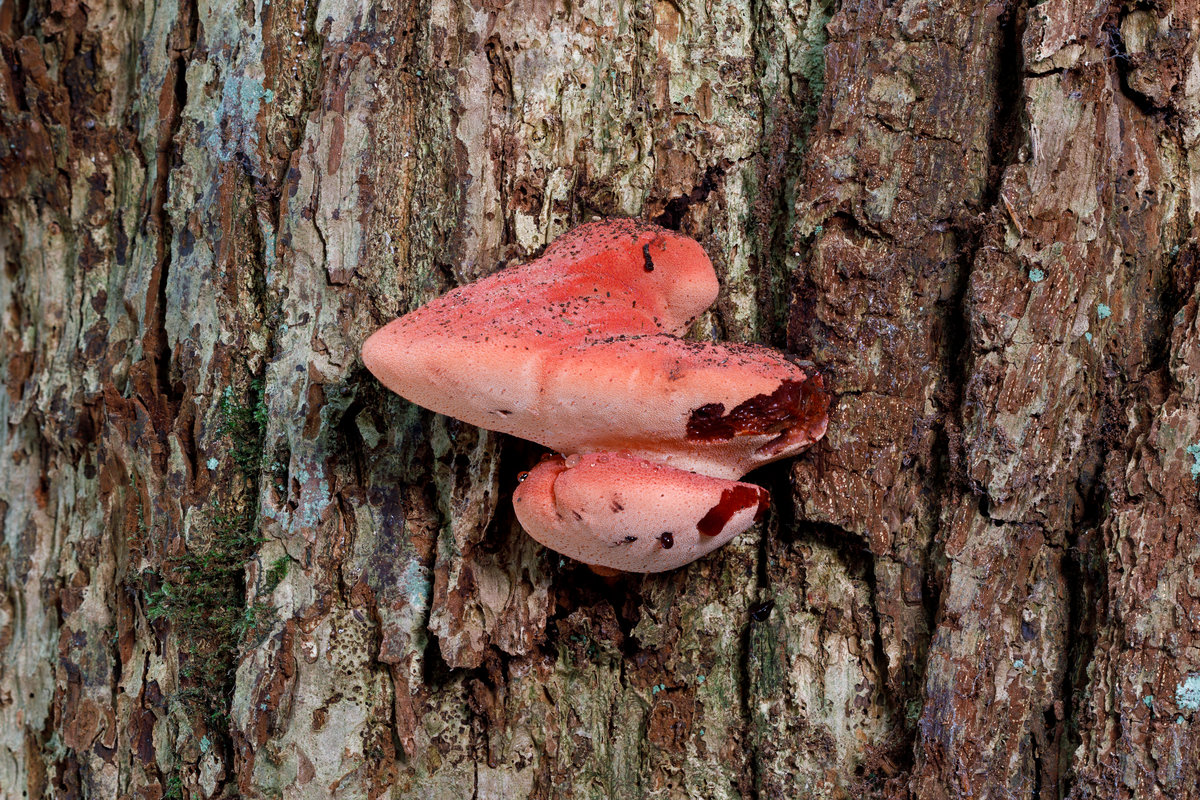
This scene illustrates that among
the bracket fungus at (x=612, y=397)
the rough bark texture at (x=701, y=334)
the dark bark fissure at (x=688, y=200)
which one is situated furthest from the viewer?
the dark bark fissure at (x=688, y=200)

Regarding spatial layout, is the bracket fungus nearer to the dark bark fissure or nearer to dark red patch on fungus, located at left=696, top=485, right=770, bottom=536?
dark red patch on fungus, located at left=696, top=485, right=770, bottom=536

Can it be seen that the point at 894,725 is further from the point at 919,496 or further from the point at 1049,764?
the point at 919,496

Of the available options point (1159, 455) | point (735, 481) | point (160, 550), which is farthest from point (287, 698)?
point (1159, 455)

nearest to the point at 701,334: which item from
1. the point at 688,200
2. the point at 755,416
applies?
the point at 688,200

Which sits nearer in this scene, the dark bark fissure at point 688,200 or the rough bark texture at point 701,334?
the rough bark texture at point 701,334

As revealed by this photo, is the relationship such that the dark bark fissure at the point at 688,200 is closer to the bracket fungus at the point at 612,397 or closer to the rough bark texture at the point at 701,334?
the rough bark texture at the point at 701,334

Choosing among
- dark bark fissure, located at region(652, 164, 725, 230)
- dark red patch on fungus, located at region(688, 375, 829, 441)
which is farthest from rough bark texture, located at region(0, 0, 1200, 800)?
dark red patch on fungus, located at region(688, 375, 829, 441)

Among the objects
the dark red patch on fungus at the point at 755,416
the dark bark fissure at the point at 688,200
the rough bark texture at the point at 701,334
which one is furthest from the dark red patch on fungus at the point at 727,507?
the dark bark fissure at the point at 688,200
